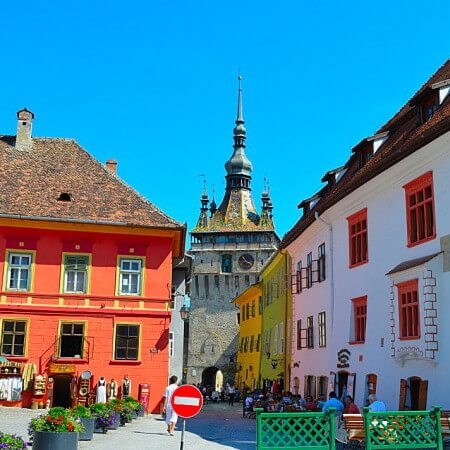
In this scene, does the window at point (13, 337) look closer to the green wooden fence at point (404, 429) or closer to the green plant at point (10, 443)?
the green plant at point (10, 443)

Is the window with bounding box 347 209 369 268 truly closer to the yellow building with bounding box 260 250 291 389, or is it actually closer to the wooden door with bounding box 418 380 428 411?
the wooden door with bounding box 418 380 428 411

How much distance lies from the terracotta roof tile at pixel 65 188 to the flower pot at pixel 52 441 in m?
16.4

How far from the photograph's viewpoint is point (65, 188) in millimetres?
30734

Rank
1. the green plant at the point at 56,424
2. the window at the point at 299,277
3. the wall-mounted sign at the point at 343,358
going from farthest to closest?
the window at the point at 299,277 → the wall-mounted sign at the point at 343,358 → the green plant at the point at 56,424

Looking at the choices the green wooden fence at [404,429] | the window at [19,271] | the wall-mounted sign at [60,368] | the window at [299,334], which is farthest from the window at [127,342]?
the green wooden fence at [404,429]

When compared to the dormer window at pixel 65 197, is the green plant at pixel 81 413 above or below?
below

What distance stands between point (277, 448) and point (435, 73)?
17.3 meters

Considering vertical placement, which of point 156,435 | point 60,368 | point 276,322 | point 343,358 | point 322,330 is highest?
point 276,322

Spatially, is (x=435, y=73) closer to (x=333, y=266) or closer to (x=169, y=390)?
(x=333, y=266)

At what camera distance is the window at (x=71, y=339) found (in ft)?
91.5

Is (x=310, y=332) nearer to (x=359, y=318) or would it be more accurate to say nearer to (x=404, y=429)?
(x=359, y=318)

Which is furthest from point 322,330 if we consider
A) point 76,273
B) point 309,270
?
point 76,273

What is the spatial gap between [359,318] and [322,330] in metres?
4.30

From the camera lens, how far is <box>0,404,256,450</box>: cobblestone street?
16030 mm
